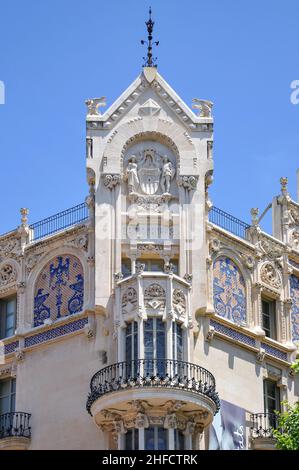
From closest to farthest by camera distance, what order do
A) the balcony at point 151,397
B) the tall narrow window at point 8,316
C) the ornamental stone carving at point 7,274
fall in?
the balcony at point 151,397 < the tall narrow window at point 8,316 < the ornamental stone carving at point 7,274

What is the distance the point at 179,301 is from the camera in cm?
5344

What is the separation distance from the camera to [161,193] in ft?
183

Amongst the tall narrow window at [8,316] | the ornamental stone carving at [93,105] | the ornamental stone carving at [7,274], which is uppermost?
the ornamental stone carving at [93,105]

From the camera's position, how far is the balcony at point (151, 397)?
51.5 m

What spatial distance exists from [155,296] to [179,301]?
878 mm

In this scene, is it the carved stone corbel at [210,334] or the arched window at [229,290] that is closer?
the carved stone corbel at [210,334]

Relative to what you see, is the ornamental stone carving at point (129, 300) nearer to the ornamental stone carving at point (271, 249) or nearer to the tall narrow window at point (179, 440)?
the tall narrow window at point (179, 440)

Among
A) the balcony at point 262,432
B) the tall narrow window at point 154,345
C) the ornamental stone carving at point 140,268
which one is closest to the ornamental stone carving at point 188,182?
the ornamental stone carving at point 140,268

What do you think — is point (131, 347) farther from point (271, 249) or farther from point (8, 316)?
point (271, 249)

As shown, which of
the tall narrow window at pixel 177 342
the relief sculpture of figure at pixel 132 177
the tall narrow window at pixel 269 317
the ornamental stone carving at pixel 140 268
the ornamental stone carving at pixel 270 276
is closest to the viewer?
the tall narrow window at pixel 177 342

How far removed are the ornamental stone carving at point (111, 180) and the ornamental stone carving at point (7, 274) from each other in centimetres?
477

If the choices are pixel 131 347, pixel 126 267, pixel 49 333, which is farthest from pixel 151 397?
pixel 49 333

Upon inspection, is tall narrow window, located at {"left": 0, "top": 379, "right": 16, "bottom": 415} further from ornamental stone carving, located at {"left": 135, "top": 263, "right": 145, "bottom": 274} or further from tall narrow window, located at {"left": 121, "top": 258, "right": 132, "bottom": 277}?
ornamental stone carving, located at {"left": 135, "top": 263, "right": 145, "bottom": 274}

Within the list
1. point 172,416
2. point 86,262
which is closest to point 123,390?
point 172,416
